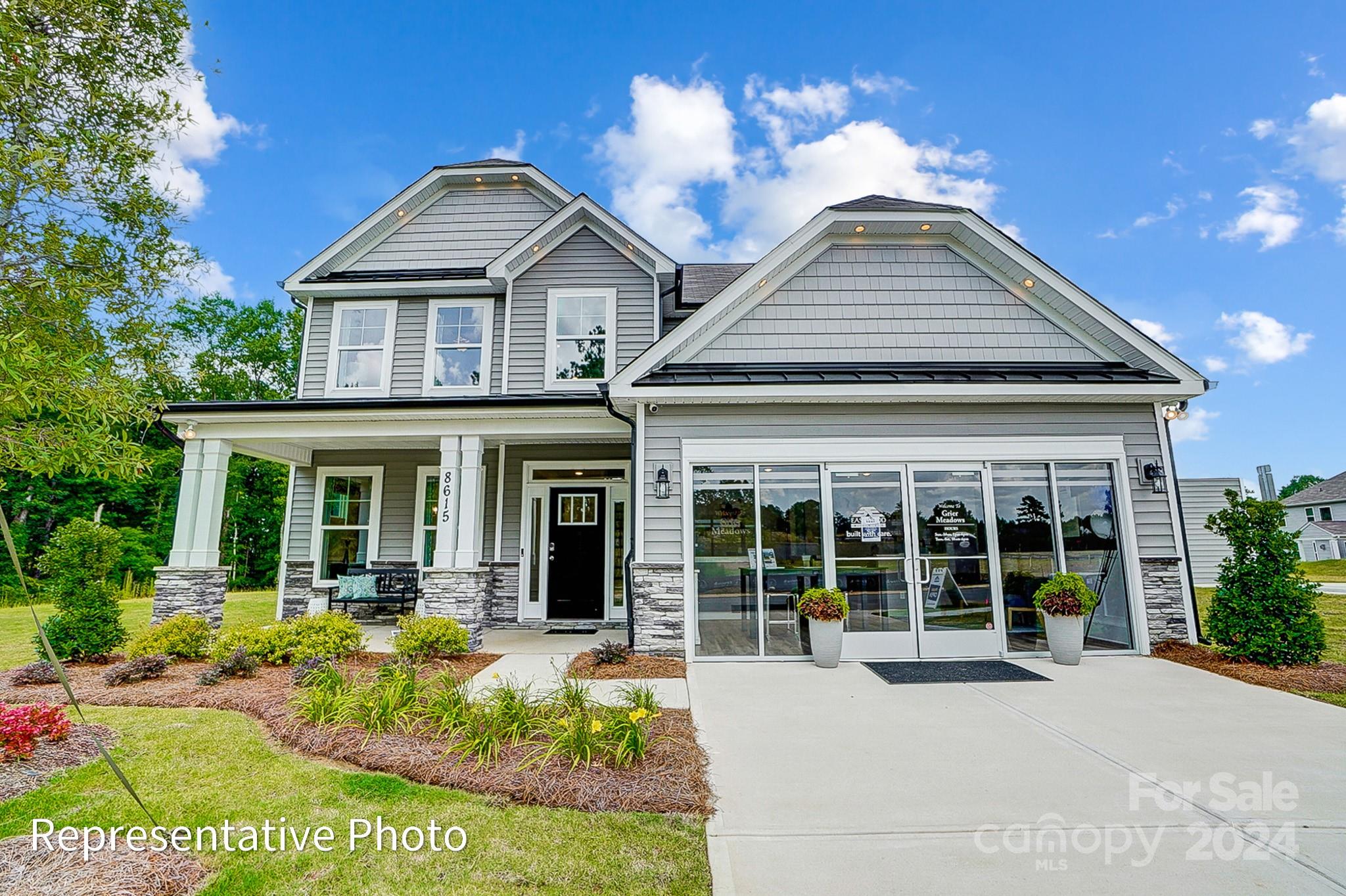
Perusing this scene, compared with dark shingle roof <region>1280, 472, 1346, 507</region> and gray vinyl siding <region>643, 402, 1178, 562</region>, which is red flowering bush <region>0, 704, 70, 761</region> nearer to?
gray vinyl siding <region>643, 402, 1178, 562</region>

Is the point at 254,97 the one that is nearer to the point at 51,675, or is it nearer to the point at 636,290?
the point at 636,290

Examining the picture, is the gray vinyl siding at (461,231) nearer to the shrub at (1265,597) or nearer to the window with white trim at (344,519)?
the window with white trim at (344,519)

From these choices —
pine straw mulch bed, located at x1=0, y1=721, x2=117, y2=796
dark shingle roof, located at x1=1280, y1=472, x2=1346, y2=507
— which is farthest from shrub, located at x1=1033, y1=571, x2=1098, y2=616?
dark shingle roof, located at x1=1280, y1=472, x2=1346, y2=507

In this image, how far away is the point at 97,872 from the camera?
8.18ft

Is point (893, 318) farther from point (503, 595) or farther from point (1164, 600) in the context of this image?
point (503, 595)

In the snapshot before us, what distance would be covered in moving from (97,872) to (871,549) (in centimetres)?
688

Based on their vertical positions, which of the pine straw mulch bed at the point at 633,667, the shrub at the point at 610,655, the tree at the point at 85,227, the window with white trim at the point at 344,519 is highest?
the tree at the point at 85,227

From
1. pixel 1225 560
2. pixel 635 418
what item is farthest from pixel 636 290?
pixel 1225 560

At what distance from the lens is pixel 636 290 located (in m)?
10.4

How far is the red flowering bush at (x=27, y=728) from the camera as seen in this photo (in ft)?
12.4

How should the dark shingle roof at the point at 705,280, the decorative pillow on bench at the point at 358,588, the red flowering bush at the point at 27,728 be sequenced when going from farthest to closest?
1. the dark shingle roof at the point at 705,280
2. the decorative pillow on bench at the point at 358,588
3. the red flowering bush at the point at 27,728

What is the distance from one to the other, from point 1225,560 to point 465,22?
18096 mm

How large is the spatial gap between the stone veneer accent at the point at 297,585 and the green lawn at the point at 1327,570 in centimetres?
2546

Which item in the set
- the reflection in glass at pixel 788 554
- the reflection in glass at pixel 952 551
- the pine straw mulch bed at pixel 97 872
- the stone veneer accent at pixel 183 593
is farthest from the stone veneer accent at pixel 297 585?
the reflection in glass at pixel 952 551
